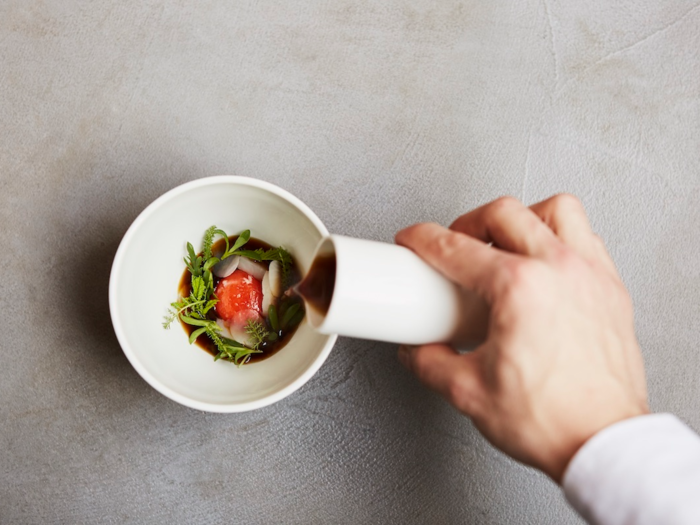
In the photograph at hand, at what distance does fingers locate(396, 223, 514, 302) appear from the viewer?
0.50 meters

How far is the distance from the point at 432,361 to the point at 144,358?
0.28 meters

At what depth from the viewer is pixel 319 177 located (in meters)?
0.81

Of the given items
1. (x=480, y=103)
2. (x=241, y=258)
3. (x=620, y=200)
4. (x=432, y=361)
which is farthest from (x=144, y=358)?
(x=620, y=200)

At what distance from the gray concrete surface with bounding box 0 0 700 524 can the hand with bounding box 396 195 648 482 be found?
0.28 metres

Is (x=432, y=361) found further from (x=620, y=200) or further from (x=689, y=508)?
(x=620, y=200)

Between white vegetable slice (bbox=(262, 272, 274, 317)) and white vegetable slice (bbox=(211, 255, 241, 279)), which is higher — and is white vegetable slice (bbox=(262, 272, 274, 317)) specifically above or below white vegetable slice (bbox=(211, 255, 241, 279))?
below

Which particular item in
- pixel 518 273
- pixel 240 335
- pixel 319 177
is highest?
pixel 518 273

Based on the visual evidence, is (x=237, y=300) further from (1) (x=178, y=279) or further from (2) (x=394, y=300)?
(2) (x=394, y=300)

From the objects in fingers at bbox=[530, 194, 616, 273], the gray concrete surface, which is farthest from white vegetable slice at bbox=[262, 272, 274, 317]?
fingers at bbox=[530, 194, 616, 273]

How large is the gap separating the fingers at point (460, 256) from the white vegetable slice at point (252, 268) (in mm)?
241

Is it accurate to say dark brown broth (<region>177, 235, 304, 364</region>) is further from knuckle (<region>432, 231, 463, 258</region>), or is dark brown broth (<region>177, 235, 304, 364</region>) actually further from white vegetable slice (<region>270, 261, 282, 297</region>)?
knuckle (<region>432, 231, 463, 258</region>)

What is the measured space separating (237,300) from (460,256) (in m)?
0.31

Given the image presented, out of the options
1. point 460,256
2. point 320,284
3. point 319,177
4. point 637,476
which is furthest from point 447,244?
point 319,177

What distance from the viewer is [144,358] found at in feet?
2.01
